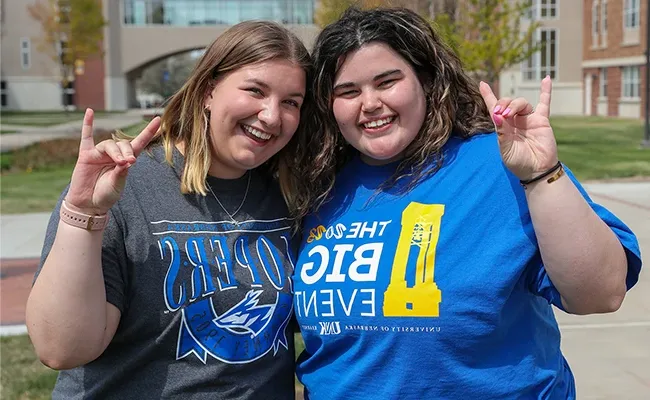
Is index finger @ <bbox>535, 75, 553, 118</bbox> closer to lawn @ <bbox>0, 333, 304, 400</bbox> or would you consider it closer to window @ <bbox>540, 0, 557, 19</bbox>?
lawn @ <bbox>0, 333, 304, 400</bbox>

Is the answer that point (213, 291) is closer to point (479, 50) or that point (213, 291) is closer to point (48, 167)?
point (48, 167)

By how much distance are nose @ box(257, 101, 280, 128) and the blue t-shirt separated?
15.6 inches

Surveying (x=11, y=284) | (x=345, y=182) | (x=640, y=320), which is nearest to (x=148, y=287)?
(x=345, y=182)

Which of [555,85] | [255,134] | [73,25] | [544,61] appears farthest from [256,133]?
[544,61]

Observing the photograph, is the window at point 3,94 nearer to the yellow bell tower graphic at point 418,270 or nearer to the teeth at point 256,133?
the teeth at point 256,133

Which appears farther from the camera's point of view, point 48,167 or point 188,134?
point 48,167

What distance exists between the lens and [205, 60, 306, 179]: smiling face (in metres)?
2.28

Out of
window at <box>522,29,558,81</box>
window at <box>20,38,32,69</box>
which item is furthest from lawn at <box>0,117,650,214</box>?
window at <box>20,38,32,69</box>

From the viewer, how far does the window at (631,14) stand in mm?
38781

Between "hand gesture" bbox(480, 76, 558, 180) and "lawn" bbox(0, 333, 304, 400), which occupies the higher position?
"hand gesture" bbox(480, 76, 558, 180)

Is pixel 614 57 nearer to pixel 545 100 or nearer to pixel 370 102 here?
pixel 370 102

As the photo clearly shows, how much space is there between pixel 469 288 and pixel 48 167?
672 inches

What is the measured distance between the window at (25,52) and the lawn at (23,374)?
2197 inches

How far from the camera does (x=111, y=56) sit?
2211 inches
